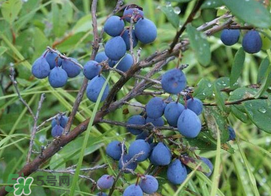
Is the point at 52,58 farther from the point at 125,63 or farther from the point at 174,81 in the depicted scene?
the point at 174,81

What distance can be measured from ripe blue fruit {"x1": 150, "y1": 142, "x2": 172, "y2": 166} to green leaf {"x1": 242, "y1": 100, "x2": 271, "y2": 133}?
194 millimetres

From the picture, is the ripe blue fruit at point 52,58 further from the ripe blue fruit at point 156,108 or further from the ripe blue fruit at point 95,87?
the ripe blue fruit at point 156,108

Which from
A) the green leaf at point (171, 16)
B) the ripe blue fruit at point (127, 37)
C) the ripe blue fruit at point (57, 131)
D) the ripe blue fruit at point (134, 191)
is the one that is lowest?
the ripe blue fruit at point (134, 191)

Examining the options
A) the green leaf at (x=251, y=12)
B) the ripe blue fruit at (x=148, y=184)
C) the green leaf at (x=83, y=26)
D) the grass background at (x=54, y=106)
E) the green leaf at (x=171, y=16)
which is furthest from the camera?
the green leaf at (x=83, y=26)

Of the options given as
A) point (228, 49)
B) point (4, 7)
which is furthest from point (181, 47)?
point (228, 49)

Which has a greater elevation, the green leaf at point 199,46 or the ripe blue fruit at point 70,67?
the green leaf at point 199,46

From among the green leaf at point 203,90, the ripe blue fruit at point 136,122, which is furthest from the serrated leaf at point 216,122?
the ripe blue fruit at point 136,122

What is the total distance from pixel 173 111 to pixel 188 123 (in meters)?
0.04

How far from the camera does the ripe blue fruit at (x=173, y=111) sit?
3.03 feet

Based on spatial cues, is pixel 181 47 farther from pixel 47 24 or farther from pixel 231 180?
pixel 231 180

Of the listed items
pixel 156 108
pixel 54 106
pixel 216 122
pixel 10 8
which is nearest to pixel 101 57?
pixel 156 108

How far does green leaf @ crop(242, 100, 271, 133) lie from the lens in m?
1.02

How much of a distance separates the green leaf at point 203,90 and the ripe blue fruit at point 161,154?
148mm

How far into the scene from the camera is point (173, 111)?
0.93 m
